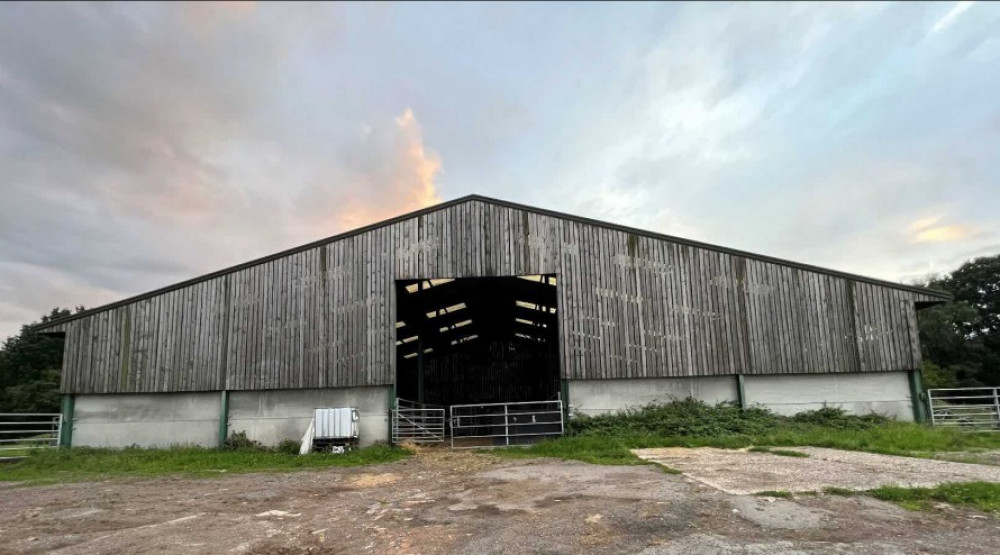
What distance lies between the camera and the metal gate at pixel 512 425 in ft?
56.8

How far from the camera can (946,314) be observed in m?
42.8

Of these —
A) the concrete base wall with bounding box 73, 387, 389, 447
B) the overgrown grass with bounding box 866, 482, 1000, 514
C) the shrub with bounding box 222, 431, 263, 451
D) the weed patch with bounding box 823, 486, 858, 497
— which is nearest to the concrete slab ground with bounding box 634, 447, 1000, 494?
the weed patch with bounding box 823, 486, 858, 497

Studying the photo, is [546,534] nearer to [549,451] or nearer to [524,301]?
[549,451]

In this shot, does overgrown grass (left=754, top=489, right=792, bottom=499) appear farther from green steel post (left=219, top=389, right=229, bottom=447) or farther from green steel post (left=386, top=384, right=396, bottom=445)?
green steel post (left=219, top=389, right=229, bottom=447)

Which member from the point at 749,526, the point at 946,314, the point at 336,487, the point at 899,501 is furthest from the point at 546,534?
the point at 946,314

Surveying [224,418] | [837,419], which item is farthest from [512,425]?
[837,419]

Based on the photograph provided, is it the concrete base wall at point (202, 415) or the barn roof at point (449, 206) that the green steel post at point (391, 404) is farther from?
the barn roof at point (449, 206)

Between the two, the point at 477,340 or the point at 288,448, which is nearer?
the point at 288,448

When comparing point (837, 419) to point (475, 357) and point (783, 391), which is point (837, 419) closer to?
point (783, 391)

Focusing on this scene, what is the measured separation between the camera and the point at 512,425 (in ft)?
57.5

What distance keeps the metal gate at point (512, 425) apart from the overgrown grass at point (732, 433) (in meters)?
0.88

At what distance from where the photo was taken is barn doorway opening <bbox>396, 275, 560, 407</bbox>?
73.9 ft

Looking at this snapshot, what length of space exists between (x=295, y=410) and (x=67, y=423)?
24.1 feet

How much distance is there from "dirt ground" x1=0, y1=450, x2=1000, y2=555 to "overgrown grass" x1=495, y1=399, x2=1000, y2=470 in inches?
169
